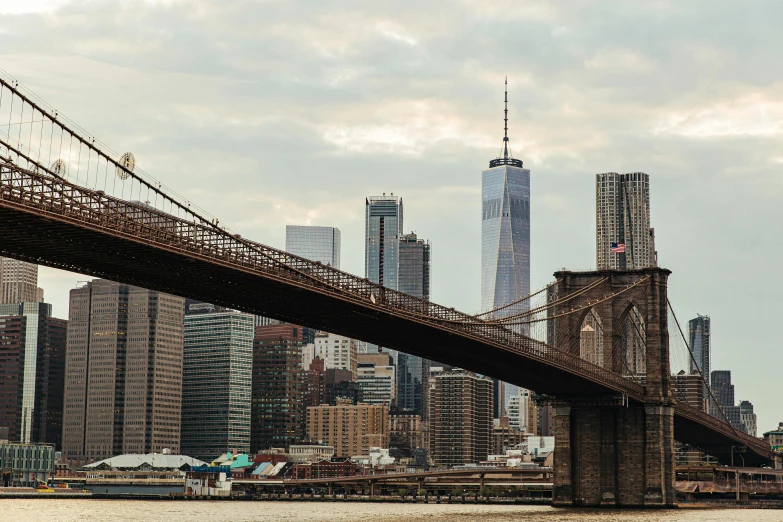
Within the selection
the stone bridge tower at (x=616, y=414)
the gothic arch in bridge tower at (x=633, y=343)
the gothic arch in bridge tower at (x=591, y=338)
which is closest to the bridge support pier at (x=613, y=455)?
the stone bridge tower at (x=616, y=414)

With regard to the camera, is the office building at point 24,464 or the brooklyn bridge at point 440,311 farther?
the office building at point 24,464

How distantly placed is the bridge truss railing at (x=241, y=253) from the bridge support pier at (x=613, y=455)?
2.44 metres

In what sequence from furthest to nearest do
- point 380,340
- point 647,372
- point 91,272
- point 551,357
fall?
point 647,372 < point 551,357 < point 380,340 < point 91,272

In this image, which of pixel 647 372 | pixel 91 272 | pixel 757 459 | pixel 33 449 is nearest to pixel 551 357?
pixel 647 372

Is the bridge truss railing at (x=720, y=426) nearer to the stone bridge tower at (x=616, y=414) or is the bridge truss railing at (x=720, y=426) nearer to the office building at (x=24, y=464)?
the stone bridge tower at (x=616, y=414)

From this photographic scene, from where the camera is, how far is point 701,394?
147 m

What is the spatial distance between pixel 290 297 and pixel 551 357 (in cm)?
2258

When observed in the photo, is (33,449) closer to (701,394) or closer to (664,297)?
(701,394)

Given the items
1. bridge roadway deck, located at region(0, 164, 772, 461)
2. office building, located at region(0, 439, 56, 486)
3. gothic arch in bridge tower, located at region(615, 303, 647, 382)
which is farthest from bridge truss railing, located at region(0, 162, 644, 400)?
office building, located at region(0, 439, 56, 486)

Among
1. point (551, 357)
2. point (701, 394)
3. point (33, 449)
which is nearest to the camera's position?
point (551, 357)

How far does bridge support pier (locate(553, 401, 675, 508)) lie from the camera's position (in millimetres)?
84750

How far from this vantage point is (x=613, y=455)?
86.2 meters

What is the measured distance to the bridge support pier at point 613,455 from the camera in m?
84.8

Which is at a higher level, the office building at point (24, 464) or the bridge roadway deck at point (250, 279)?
the bridge roadway deck at point (250, 279)
